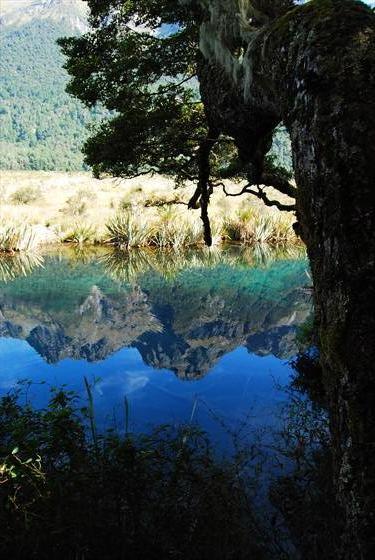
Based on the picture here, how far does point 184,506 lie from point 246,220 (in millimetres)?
16876

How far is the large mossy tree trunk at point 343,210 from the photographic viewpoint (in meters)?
1.46

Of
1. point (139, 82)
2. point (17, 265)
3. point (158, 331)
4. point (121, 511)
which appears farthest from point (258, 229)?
point (121, 511)

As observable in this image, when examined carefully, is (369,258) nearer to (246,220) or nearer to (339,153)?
(339,153)

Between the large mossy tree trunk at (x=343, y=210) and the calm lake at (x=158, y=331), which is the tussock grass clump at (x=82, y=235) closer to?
the calm lake at (x=158, y=331)

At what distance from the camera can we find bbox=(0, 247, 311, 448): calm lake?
643 centimetres

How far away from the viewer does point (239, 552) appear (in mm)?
2885

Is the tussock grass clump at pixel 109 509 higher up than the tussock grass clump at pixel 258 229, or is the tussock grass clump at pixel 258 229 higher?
the tussock grass clump at pixel 258 229

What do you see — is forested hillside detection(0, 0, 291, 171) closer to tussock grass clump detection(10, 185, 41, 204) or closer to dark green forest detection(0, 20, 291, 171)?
dark green forest detection(0, 20, 291, 171)

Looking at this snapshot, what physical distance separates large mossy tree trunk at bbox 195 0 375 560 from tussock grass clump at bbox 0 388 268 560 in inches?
58.6

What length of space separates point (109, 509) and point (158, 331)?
7.12 metres

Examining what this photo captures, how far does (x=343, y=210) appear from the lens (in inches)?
59.9

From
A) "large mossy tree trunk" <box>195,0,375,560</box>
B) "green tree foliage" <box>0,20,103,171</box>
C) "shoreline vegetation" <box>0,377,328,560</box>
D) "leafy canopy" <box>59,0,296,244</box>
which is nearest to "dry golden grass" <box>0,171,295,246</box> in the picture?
"leafy canopy" <box>59,0,296,244</box>

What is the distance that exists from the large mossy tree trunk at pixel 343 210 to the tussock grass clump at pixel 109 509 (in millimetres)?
1487

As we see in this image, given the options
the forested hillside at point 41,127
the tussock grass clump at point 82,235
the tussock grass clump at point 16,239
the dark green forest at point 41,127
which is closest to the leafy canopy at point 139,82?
the tussock grass clump at point 16,239
